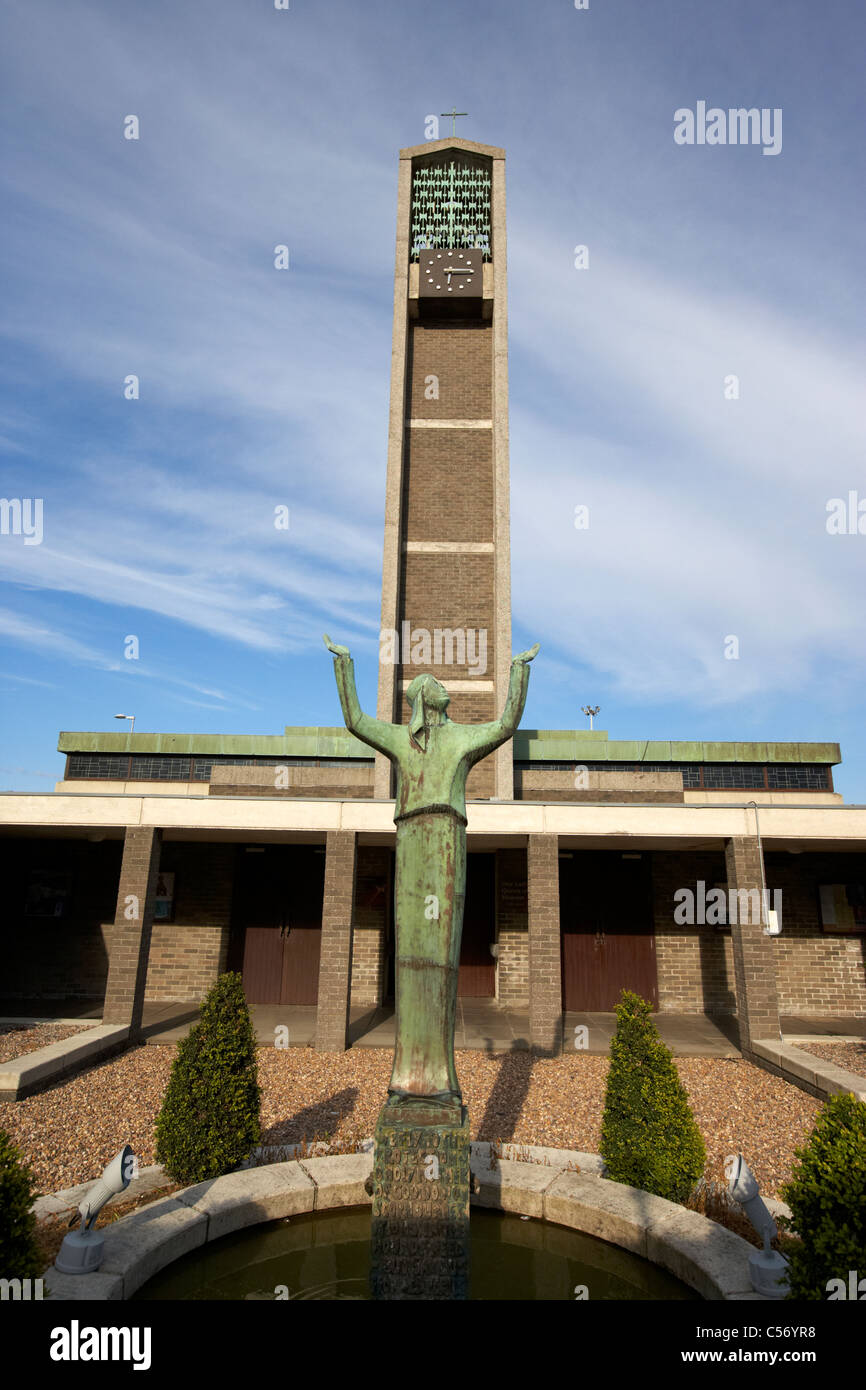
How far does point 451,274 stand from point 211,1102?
2142 cm

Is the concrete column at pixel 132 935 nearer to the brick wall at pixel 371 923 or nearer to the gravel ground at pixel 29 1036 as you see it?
the gravel ground at pixel 29 1036

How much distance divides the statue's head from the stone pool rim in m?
3.09

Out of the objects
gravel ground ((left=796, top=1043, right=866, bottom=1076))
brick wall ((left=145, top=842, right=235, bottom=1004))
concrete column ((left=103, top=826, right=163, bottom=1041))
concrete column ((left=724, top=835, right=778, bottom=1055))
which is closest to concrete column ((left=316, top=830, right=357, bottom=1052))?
concrete column ((left=103, top=826, right=163, bottom=1041))

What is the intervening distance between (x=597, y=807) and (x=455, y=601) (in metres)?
7.29

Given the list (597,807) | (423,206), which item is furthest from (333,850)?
(423,206)

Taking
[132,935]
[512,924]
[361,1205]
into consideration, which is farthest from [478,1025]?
[361,1205]

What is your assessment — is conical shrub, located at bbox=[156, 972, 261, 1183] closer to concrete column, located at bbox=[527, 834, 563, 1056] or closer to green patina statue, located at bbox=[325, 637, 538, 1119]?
green patina statue, located at bbox=[325, 637, 538, 1119]

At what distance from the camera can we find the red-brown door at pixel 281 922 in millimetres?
18234

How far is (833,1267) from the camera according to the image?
3.88m

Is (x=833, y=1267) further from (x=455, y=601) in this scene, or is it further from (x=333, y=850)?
(x=455, y=601)

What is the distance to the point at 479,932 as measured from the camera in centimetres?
1856

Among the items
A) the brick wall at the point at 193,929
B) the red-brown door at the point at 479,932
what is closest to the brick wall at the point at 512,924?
the red-brown door at the point at 479,932

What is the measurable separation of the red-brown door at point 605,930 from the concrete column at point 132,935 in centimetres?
986

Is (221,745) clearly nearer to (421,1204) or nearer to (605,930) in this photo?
(605,930)
